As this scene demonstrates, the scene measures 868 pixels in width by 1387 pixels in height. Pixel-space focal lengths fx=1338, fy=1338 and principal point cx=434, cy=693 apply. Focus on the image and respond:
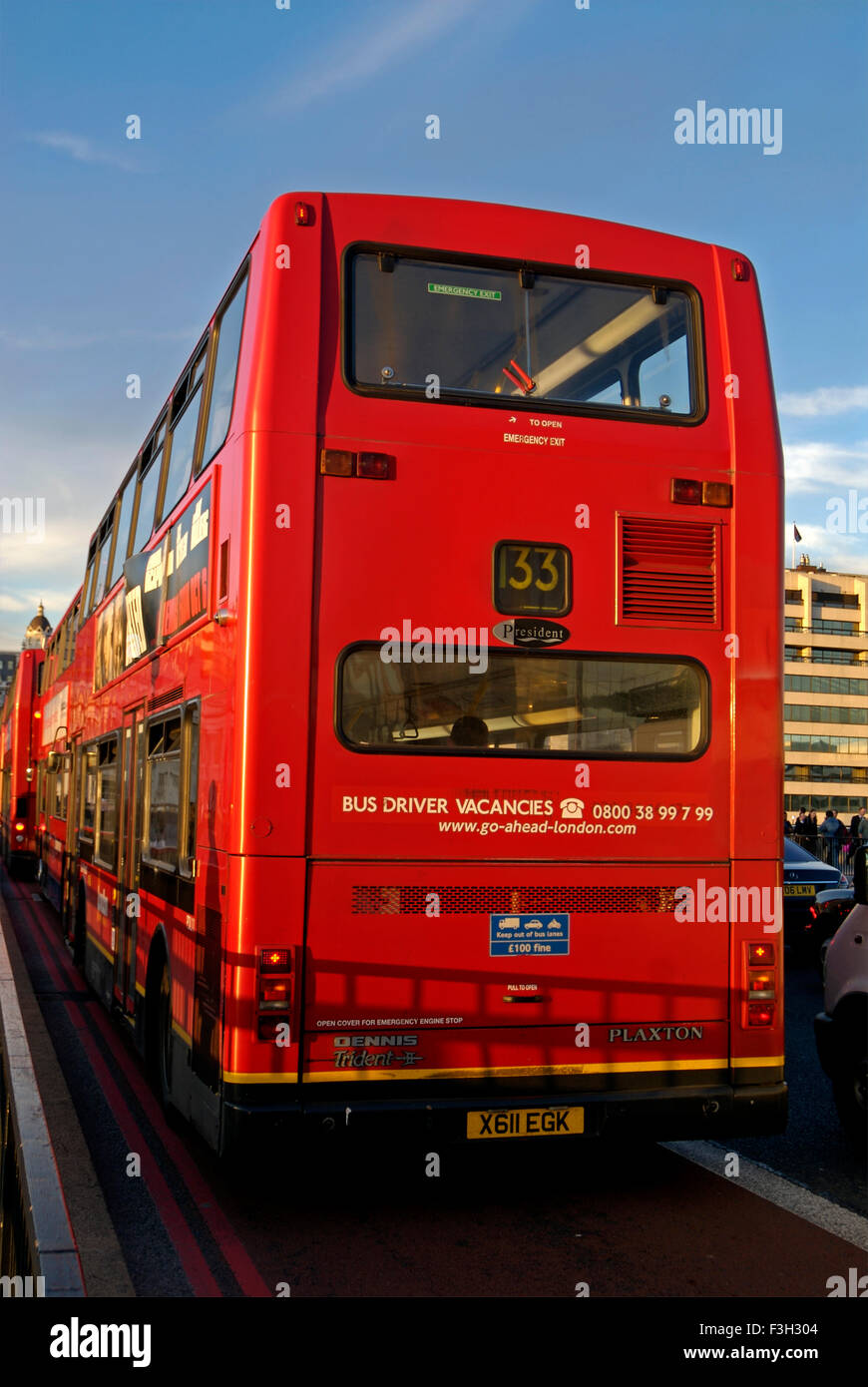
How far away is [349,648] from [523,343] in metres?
1.69

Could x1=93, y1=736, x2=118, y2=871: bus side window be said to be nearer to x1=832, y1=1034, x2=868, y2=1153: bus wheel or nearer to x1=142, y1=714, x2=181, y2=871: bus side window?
x1=142, y1=714, x2=181, y2=871: bus side window

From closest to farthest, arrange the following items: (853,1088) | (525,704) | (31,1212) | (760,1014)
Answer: (31,1212) < (525,704) < (760,1014) < (853,1088)

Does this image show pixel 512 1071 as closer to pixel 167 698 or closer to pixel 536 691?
pixel 536 691

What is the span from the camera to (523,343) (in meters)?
6.20

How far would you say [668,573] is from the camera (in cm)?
620

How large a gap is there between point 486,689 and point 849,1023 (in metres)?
2.94

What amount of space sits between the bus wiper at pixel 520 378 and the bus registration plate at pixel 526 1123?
319cm

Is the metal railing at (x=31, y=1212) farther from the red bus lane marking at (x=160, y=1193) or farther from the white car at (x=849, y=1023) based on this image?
the white car at (x=849, y=1023)

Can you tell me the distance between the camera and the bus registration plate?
18.3 ft

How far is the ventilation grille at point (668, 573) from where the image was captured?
241 inches

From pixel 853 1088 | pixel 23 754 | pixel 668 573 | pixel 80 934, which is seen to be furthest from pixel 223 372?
pixel 23 754

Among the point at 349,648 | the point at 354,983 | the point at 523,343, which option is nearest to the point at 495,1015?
the point at 354,983

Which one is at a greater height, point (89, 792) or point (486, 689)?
point (486, 689)
